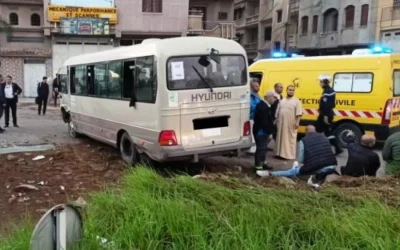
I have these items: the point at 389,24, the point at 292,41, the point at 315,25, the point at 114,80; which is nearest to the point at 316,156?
the point at 114,80

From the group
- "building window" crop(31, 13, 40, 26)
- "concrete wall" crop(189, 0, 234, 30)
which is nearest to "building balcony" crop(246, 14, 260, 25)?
"concrete wall" crop(189, 0, 234, 30)

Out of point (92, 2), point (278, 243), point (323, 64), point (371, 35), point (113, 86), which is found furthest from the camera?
point (371, 35)

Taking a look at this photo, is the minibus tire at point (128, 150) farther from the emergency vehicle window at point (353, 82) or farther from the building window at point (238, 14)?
the building window at point (238, 14)

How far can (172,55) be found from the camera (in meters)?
6.67

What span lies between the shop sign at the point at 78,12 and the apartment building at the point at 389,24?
17.7 m

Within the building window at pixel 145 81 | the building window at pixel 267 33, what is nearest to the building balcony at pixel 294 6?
the building window at pixel 267 33

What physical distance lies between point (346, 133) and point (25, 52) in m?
21.8

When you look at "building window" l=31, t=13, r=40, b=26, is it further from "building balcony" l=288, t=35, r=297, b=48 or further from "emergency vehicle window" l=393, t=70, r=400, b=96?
"emergency vehicle window" l=393, t=70, r=400, b=96

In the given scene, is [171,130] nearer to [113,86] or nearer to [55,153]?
[113,86]

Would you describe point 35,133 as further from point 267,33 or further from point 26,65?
point 267,33

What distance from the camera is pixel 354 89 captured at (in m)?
9.92

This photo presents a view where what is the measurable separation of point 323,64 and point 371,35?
1999 centimetres

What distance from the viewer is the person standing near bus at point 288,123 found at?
334 inches

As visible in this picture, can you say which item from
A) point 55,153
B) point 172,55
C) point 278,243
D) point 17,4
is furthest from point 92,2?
point 278,243
